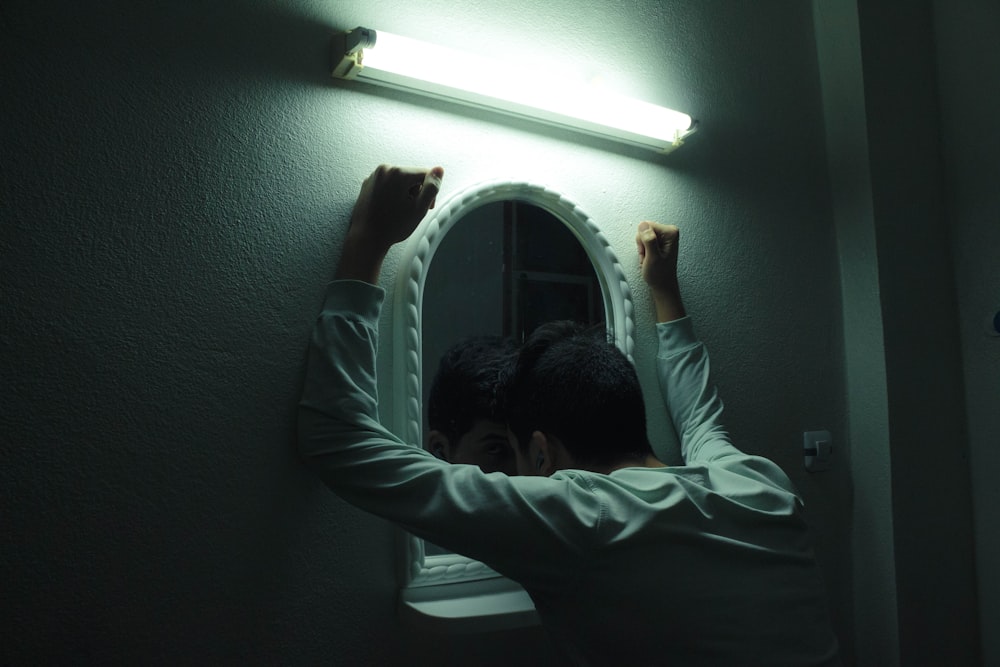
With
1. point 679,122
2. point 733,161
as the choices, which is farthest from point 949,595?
point 679,122

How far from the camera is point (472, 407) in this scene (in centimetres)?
94

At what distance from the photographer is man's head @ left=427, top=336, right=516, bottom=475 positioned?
0.92m

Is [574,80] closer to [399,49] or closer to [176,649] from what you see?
[399,49]

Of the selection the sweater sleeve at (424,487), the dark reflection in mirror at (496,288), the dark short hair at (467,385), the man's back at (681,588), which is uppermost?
the dark reflection in mirror at (496,288)

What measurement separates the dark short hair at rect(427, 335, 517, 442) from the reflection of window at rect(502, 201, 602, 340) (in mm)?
53

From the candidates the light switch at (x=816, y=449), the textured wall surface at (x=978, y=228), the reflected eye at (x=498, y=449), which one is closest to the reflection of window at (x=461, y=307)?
the reflected eye at (x=498, y=449)

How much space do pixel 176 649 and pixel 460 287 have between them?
1.78ft

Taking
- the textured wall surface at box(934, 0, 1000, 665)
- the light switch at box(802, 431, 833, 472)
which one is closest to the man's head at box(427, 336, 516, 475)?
the light switch at box(802, 431, 833, 472)

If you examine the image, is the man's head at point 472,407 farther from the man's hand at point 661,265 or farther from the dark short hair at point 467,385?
the man's hand at point 661,265

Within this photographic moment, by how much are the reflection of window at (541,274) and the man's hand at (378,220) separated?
190mm

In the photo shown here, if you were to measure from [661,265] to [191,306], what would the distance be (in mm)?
699

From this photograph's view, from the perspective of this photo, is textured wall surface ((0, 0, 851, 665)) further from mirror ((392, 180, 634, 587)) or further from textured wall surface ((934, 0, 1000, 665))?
textured wall surface ((934, 0, 1000, 665))

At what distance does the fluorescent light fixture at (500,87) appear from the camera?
2.75ft

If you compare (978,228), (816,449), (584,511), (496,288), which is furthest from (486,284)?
(978,228)
